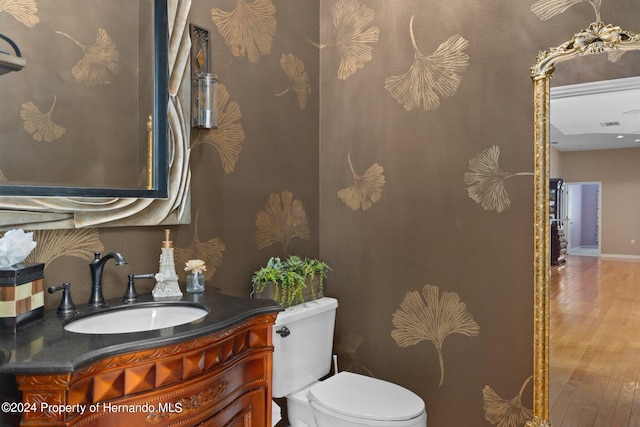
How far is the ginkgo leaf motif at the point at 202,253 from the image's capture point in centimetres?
175

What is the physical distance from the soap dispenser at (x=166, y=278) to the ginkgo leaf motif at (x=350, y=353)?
43.1 inches

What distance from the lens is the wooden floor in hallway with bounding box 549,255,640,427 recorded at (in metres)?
1.62

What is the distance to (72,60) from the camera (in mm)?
1456

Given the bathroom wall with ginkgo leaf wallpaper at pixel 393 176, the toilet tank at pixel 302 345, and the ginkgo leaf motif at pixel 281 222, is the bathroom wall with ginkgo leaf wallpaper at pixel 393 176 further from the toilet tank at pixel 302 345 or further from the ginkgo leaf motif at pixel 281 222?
the toilet tank at pixel 302 345

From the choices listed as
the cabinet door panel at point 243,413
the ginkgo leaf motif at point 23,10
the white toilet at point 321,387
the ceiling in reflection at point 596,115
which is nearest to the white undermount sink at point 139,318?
the cabinet door panel at point 243,413

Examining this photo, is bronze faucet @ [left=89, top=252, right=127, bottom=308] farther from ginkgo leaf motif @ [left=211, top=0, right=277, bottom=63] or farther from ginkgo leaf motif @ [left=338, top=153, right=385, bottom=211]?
ginkgo leaf motif @ [left=338, top=153, right=385, bottom=211]

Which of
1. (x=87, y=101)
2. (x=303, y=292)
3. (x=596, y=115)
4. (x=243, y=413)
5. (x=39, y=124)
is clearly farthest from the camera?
(x=303, y=292)

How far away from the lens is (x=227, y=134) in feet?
6.36

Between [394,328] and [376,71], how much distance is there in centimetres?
128

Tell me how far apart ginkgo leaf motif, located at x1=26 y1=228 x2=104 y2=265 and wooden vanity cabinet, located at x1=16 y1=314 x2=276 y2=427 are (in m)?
0.60

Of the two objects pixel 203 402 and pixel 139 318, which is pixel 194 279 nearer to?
pixel 139 318

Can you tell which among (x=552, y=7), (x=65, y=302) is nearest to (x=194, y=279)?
(x=65, y=302)

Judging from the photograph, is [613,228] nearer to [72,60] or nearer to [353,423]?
[353,423]

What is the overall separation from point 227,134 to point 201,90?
0.24 meters
